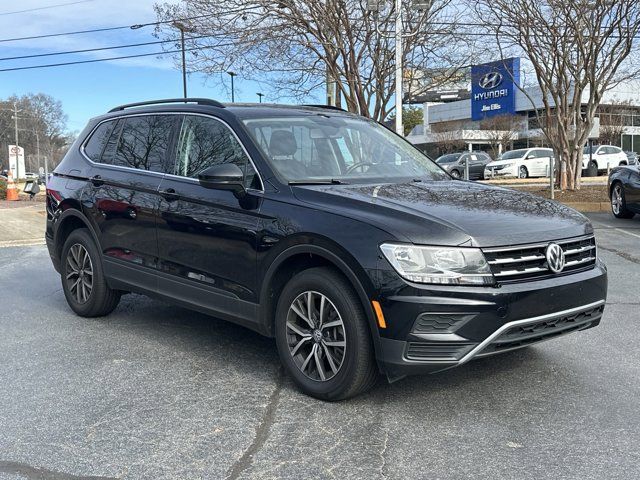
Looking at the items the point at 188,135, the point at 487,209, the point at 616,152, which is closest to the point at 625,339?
the point at 487,209

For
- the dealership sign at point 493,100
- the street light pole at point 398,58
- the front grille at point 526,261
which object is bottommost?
the front grille at point 526,261

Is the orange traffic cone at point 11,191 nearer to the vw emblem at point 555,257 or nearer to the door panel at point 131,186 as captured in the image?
the door panel at point 131,186

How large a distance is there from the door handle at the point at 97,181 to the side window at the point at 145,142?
0.18 metres

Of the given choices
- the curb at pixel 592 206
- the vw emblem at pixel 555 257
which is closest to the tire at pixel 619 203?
the curb at pixel 592 206

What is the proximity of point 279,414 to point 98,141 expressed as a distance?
3552 millimetres

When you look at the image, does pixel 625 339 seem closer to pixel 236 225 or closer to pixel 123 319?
pixel 236 225

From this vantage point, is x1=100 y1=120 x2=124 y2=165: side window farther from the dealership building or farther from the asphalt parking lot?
the dealership building

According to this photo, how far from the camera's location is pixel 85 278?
603 centimetres

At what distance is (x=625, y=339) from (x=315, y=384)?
107 inches

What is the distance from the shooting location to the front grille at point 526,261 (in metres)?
3.55

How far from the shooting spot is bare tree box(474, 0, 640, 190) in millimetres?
14836

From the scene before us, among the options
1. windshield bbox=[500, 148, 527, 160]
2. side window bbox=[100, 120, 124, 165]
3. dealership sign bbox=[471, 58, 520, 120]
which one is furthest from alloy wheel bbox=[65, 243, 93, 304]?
dealership sign bbox=[471, 58, 520, 120]

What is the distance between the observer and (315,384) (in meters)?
3.99

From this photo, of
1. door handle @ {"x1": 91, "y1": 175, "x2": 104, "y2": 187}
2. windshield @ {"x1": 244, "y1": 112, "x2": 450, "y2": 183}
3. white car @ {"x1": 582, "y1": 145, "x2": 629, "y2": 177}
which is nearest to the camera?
windshield @ {"x1": 244, "y1": 112, "x2": 450, "y2": 183}
